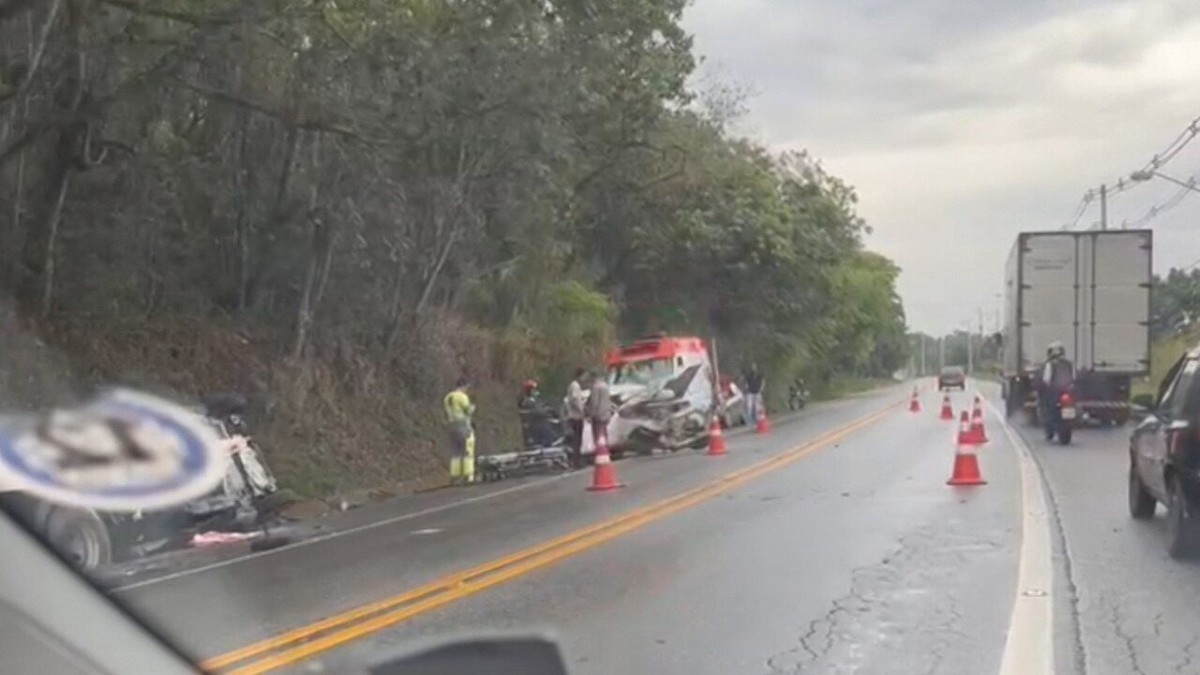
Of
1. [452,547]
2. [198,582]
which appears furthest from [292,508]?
[198,582]

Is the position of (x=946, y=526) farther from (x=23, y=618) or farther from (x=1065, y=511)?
(x=23, y=618)

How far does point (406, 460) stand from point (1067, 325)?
15088 millimetres

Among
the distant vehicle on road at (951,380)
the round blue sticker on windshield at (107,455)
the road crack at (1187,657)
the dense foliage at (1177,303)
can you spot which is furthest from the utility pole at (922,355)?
the round blue sticker on windshield at (107,455)

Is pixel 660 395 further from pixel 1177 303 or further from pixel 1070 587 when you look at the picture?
pixel 1177 303

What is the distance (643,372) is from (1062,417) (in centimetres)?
806

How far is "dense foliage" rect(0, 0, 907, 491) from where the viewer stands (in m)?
15.8

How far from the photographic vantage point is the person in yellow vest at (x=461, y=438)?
21078 mm

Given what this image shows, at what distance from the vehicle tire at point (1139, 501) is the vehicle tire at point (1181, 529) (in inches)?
83.2

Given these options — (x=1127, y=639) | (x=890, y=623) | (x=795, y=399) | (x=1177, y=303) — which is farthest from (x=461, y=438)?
(x=1177, y=303)

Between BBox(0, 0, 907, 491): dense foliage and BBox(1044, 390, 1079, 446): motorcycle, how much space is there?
9.23 metres

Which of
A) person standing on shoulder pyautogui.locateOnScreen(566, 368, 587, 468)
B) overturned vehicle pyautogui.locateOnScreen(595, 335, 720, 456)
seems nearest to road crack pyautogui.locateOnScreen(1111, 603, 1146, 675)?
person standing on shoulder pyautogui.locateOnScreen(566, 368, 587, 468)

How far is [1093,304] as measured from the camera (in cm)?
3023

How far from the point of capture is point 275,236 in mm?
21359

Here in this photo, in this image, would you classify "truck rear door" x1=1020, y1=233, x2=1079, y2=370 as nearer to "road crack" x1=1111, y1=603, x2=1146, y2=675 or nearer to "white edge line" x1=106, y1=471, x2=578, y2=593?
"white edge line" x1=106, y1=471, x2=578, y2=593
